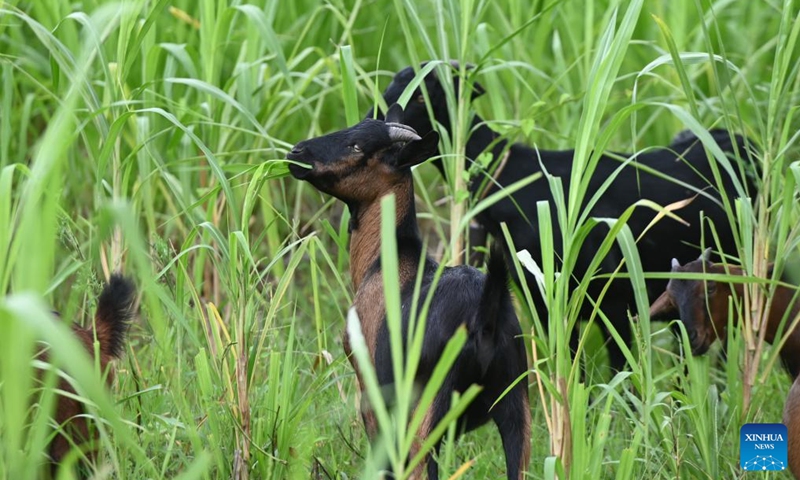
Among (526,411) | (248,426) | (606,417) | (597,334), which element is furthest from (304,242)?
(597,334)

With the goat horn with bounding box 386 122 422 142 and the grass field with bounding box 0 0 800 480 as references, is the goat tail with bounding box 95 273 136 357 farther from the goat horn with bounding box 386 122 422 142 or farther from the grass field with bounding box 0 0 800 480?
the goat horn with bounding box 386 122 422 142

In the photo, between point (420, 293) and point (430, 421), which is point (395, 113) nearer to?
point (420, 293)

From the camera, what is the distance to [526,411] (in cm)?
301

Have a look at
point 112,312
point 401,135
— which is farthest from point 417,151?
point 112,312

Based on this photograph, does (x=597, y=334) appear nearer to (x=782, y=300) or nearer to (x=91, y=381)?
(x=782, y=300)

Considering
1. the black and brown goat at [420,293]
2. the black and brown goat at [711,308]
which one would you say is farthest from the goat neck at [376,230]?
the black and brown goat at [711,308]

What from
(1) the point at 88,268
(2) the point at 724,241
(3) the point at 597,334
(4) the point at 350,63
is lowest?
(3) the point at 597,334

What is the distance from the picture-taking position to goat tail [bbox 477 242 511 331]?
9.12 ft

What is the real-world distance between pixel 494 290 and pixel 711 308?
111 centimetres

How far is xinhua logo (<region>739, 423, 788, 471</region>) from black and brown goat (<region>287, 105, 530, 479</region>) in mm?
618

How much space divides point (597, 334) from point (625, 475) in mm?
2195

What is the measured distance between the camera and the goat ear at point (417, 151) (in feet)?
10.5

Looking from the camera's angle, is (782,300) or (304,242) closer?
(304,242)

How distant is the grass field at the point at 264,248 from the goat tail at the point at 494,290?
15cm
